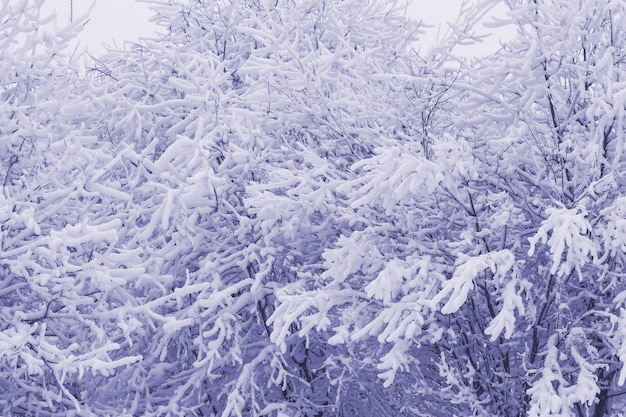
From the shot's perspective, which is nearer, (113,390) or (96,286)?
(96,286)

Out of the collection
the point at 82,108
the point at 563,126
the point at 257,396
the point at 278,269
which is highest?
the point at 82,108

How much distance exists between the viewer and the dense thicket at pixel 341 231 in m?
6.57

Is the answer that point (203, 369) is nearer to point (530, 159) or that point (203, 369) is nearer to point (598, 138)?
point (530, 159)

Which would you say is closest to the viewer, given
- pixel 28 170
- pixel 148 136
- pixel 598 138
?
pixel 598 138

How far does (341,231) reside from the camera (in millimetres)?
8547

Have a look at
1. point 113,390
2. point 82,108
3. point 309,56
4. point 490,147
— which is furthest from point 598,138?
point 113,390

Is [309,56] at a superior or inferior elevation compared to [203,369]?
superior

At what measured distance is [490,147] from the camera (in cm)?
761

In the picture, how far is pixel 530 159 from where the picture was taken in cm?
736

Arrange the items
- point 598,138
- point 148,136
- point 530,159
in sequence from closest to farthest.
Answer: point 598,138 → point 530,159 → point 148,136

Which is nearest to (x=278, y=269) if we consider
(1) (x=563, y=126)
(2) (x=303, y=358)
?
(2) (x=303, y=358)

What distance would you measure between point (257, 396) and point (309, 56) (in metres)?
3.96

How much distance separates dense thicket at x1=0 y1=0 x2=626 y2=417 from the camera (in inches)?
259

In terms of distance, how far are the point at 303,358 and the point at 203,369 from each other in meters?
1.27
